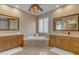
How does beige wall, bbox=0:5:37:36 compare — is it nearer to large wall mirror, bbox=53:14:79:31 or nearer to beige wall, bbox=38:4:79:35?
beige wall, bbox=38:4:79:35

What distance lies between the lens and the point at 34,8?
517 centimetres

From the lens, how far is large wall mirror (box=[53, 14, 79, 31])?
471 cm

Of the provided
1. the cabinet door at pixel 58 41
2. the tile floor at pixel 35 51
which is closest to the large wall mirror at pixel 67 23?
the cabinet door at pixel 58 41

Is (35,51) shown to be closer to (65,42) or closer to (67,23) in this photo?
(65,42)

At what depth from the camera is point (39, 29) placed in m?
7.12

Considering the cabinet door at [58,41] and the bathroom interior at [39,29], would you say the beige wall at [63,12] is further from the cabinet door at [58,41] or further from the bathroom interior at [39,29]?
the cabinet door at [58,41]

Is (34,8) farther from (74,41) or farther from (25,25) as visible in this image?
(74,41)

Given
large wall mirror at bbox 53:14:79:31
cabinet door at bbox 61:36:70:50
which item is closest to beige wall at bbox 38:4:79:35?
large wall mirror at bbox 53:14:79:31

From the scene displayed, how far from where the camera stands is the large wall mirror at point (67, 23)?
4711 mm

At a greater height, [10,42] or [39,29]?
[39,29]

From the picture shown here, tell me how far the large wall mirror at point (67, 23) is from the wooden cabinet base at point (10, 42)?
1.87 meters

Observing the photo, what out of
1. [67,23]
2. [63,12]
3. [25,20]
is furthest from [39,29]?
[67,23]

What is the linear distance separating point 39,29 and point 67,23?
221 centimetres
